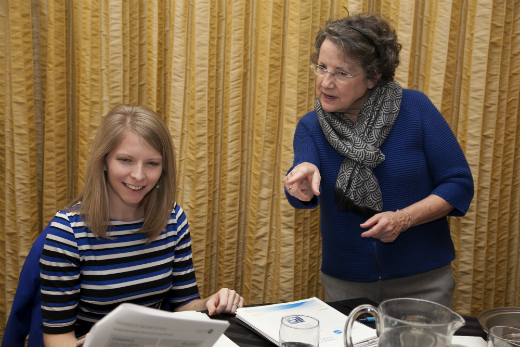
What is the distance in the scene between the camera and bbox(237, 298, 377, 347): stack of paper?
1.09m

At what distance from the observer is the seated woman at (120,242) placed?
1293 mm

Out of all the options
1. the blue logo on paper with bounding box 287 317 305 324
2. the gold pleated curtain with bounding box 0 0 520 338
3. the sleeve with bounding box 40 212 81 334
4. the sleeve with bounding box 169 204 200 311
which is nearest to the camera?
the blue logo on paper with bounding box 287 317 305 324

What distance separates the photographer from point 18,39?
2189 millimetres

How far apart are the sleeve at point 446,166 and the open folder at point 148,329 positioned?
100 cm

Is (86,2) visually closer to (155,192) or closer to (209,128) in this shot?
(209,128)

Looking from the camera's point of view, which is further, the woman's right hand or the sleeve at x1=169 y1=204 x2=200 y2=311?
the sleeve at x1=169 y1=204 x2=200 y2=311

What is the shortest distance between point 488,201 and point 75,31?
221cm

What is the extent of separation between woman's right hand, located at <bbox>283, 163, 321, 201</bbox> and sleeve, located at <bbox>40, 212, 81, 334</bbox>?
0.63 meters

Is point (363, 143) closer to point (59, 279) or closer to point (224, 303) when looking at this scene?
point (224, 303)

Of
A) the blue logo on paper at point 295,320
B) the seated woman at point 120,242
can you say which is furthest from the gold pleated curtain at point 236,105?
the blue logo on paper at point 295,320

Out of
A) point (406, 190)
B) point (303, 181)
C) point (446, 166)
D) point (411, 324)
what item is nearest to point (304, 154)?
point (303, 181)

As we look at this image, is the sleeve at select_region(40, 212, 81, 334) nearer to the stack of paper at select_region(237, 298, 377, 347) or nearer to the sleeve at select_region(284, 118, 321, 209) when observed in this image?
the stack of paper at select_region(237, 298, 377, 347)

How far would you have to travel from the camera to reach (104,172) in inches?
56.1

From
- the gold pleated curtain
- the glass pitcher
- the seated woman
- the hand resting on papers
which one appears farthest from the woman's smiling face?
the gold pleated curtain
